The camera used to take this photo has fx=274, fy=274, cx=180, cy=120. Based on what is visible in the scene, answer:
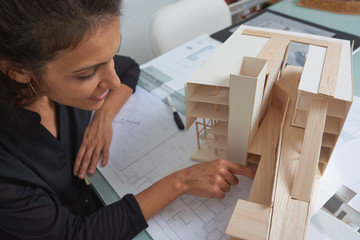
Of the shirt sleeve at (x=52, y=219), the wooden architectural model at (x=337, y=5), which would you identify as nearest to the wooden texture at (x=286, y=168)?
the shirt sleeve at (x=52, y=219)

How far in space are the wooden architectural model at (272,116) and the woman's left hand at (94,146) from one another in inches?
10.5

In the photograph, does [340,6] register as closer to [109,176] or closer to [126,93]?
[126,93]

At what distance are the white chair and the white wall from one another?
25.9 inches

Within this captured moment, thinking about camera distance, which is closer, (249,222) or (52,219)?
(249,222)

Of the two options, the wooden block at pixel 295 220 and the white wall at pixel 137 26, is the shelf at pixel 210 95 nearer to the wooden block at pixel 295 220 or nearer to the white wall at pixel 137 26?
the wooden block at pixel 295 220

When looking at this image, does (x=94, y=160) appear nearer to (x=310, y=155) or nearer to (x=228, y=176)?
(x=228, y=176)

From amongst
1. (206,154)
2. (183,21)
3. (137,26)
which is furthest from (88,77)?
(137,26)

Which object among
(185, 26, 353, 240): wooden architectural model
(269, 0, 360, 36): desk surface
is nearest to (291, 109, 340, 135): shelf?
(185, 26, 353, 240): wooden architectural model

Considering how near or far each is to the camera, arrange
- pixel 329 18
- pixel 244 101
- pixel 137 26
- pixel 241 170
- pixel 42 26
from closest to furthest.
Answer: pixel 42 26 < pixel 244 101 < pixel 241 170 < pixel 329 18 < pixel 137 26

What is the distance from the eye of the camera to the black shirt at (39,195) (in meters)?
0.56

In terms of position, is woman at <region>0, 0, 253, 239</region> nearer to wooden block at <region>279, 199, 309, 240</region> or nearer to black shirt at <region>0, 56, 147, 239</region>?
black shirt at <region>0, 56, 147, 239</region>

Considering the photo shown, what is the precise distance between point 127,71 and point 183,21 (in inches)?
18.5

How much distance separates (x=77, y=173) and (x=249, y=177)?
47cm

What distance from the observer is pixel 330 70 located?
0.61 metres
